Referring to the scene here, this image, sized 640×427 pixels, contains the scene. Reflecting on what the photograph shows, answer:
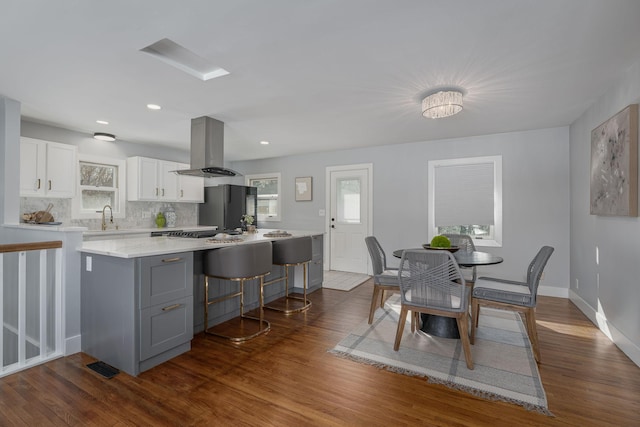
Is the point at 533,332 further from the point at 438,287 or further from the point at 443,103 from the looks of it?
the point at 443,103

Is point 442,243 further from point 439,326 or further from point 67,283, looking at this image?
point 67,283

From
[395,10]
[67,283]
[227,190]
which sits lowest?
[67,283]

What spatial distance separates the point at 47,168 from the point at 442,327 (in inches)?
199

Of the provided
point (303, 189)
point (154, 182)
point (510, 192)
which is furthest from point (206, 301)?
point (510, 192)

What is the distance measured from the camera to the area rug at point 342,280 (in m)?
4.73

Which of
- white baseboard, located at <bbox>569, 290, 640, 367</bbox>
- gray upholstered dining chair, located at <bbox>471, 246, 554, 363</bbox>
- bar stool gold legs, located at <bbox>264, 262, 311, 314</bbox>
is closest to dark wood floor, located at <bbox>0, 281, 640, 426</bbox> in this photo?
white baseboard, located at <bbox>569, 290, 640, 367</bbox>

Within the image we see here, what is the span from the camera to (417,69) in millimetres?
2482

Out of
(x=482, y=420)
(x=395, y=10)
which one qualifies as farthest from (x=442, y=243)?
(x=395, y=10)

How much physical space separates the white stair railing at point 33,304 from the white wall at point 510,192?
4.38 meters

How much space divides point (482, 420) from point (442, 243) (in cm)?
152

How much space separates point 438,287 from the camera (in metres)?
2.30

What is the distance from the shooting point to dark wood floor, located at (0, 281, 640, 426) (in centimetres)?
173

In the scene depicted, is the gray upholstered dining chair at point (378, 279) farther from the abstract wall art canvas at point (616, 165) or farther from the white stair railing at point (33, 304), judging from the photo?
the white stair railing at point (33, 304)

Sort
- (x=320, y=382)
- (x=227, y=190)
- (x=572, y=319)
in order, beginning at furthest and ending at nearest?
(x=227, y=190) → (x=572, y=319) → (x=320, y=382)
